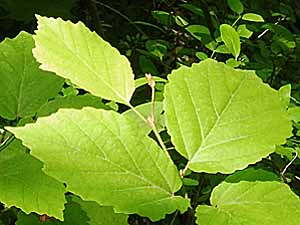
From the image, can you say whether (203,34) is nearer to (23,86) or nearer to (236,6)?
(236,6)

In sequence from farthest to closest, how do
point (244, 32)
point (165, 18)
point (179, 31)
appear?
point (179, 31), point (165, 18), point (244, 32)

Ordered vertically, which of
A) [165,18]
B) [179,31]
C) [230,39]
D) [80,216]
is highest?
[80,216]

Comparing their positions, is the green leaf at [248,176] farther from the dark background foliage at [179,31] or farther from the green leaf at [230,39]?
the dark background foliage at [179,31]

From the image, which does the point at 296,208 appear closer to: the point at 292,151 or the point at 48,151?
the point at 48,151

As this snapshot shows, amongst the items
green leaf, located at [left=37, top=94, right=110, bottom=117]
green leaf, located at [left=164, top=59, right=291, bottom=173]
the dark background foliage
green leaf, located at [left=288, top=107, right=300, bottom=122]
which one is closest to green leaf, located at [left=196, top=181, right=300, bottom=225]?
green leaf, located at [left=164, top=59, right=291, bottom=173]

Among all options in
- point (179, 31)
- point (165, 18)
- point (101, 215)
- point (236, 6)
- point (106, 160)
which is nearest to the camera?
point (106, 160)

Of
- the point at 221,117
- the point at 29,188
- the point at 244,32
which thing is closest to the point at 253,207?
the point at 221,117

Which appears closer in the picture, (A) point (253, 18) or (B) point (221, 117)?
(B) point (221, 117)
